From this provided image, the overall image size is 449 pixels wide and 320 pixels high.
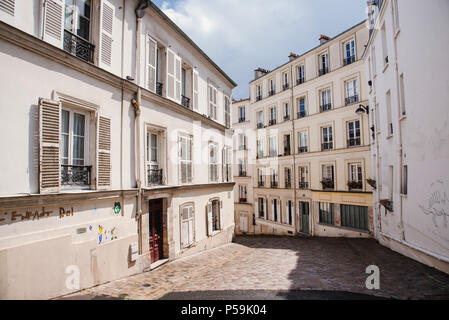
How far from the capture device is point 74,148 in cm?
615

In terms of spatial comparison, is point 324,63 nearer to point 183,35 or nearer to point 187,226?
point 183,35

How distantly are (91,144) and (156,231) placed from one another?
382cm

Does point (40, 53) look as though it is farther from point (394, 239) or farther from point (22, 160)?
point (394, 239)

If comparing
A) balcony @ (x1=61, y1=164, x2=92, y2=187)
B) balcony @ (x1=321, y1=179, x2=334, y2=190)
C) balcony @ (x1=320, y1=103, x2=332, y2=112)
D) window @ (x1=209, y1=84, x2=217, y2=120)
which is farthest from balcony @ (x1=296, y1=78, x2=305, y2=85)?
balcony @ (x1=61, y1=164, x2=92, y2=187)

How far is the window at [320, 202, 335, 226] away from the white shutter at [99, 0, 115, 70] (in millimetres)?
15749

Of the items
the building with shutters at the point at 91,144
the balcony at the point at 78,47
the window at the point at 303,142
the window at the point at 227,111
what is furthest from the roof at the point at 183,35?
the window at the point at 303,142

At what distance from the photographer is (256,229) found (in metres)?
24.3

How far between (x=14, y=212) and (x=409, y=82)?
33.2 feet

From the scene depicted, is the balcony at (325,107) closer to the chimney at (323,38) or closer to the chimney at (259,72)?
the chimney at (323,38)

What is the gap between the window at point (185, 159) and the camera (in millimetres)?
10156

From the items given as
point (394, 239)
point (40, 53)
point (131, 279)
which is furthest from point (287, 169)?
point (40, 53)

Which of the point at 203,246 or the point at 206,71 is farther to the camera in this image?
the point at 206,71

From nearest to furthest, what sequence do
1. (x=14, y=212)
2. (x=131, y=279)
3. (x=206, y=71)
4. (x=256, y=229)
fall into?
(x=14, y=212) → (x=131, y=279) → (x=206, y=71) → (x=256, y=229)

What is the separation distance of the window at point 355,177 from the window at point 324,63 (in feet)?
22.2
